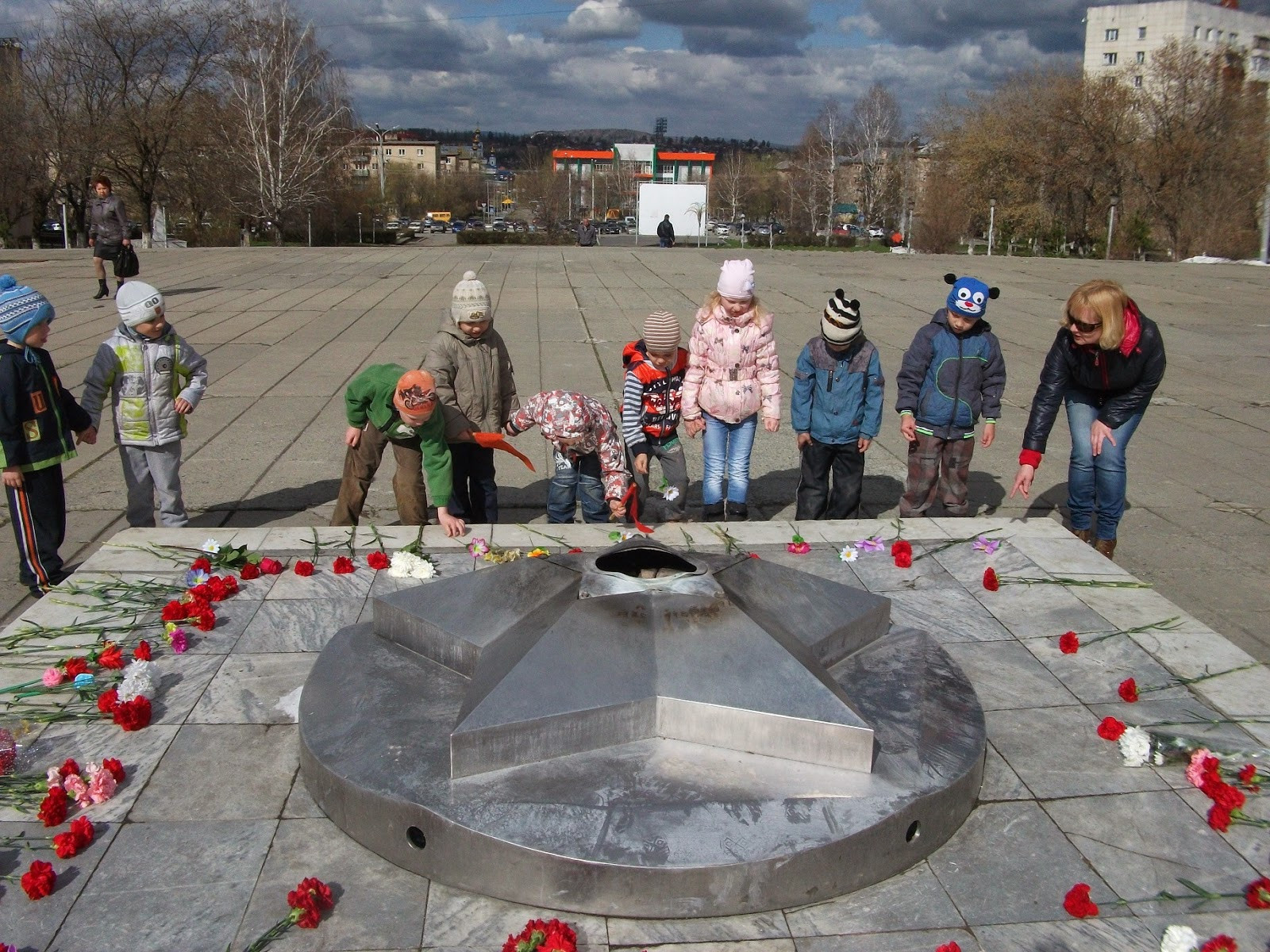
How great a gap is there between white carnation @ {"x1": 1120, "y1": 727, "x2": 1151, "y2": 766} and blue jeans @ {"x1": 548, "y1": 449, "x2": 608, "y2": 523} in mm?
2857

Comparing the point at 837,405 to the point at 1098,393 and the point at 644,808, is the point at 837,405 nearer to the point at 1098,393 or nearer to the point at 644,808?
the point at 1098,393

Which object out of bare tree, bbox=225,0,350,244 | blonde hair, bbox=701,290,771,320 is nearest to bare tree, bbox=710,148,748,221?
bare tree, bbox=225,0,350,244

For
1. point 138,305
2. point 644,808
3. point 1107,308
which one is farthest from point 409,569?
point 1107,308

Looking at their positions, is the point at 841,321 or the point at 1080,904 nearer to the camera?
the point at 1080,904

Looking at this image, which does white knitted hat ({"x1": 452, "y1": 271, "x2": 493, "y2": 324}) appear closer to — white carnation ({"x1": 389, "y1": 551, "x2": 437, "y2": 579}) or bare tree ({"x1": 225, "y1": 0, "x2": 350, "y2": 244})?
white carnation ({"x1": 389, "y1": 551, "x2": 437, "y2": 579})

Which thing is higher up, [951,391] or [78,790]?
[951,391]

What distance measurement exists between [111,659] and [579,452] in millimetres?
2370

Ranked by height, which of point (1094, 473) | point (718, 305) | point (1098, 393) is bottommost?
point (1094, 473)

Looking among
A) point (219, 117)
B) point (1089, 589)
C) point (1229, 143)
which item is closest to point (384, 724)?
point (1089, 589)

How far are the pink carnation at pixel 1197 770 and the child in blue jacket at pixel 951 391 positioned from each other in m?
2.43

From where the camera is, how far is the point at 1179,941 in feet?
8.23

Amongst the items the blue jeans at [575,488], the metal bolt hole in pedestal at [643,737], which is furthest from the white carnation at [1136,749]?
the blue jeans at [575,488]

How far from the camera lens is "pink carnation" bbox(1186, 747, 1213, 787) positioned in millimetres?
3189

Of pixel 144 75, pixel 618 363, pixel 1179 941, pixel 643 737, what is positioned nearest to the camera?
pixel 1179 941
